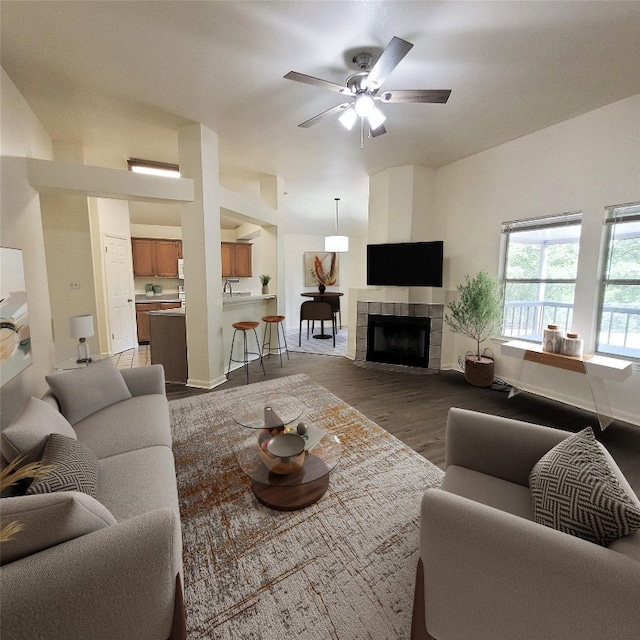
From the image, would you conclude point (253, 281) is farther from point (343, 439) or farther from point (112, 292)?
point (343, 439)

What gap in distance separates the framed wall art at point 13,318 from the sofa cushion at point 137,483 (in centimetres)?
123

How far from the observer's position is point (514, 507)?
130cm

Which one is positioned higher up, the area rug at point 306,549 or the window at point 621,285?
the window at point 621,285

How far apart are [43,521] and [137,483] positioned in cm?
58

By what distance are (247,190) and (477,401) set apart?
5.18 metres

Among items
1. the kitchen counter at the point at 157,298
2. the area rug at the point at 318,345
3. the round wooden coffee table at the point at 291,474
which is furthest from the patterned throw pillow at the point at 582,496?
the kitchen counter at the point at 157,298

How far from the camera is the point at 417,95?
2248 mm

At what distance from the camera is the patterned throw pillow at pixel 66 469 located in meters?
1.20

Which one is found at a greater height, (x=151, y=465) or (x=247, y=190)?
(x=247, y=190)

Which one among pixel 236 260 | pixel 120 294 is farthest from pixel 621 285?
pixel 120 294

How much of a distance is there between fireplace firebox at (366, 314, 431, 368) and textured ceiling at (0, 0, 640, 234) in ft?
7.67

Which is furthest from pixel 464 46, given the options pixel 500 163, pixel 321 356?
pixel 321 356

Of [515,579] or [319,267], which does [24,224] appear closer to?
[515,579]

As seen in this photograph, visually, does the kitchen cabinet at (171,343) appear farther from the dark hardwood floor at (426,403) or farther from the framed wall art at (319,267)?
the framed wall art at (319,267)
